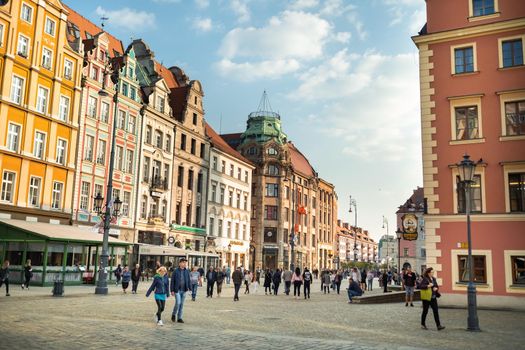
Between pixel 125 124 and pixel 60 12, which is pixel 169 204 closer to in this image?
pixel 125 124

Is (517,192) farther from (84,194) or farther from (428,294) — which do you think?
(84,194)

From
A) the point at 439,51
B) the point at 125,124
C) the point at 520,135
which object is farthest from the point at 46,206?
the point at 520,135

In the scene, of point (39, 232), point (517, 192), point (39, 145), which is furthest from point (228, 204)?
point (517, 192)

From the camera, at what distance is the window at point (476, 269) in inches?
922

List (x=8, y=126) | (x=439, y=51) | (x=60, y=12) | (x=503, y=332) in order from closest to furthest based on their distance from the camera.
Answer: (x=503, y=332) < (x=439, y=51) < (x=8, y=126) < (x=60, y=12)

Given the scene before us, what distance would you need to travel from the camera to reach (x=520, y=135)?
930 inches

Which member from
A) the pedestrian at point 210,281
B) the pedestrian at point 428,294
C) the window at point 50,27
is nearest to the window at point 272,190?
the window at point 50,27

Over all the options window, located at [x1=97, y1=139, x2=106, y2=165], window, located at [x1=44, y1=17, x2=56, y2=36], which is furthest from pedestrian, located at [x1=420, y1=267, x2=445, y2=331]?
window, located at [x1=44, y1=17, x2=56, y2=36]

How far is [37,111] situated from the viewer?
34719 millimetres

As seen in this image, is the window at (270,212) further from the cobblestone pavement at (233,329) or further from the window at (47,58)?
the cobblestone pavement at (233,329)

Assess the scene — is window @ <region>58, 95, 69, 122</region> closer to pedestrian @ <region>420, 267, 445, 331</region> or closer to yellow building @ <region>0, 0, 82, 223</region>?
yellow building @ <region>0, 0, 82, 223</region>

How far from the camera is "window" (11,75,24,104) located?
33062 mm

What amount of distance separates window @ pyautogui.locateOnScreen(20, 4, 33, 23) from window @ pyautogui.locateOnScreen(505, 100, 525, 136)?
30354 millimetres

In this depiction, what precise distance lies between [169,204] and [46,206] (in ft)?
50.7
